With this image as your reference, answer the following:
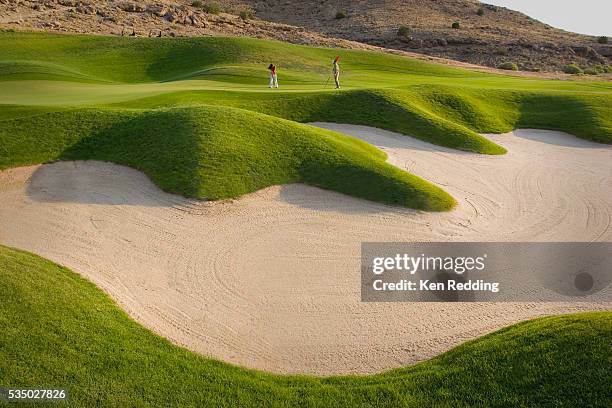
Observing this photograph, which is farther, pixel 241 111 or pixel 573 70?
pixel 573 70

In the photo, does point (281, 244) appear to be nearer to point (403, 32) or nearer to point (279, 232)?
point (279, 232)

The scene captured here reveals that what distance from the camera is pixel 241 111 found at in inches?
876

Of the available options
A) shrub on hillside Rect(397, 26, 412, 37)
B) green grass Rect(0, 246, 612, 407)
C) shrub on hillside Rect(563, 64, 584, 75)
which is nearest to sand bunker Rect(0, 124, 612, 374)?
green grass Rect(0, 246, 612, 407)

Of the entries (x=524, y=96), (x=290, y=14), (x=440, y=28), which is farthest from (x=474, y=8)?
(x=524, y=96)

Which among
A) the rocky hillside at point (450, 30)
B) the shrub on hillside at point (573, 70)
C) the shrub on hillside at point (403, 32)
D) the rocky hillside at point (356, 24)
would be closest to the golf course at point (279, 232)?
the rocky hillside at point (356, 24)

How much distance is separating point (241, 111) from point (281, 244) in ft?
29.3

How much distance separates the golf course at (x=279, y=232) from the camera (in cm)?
924

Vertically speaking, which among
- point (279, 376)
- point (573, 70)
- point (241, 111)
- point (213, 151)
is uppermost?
point (573, 70)

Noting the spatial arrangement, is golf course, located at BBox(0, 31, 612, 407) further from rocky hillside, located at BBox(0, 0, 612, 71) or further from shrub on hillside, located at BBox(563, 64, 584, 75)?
shrub on hillside, located at BBox(563, 64, 584, 75)

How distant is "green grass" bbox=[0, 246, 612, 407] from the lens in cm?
851

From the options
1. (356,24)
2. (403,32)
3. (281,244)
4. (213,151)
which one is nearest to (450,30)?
(403,32)

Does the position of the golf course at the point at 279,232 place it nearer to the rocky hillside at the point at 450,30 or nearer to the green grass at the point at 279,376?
the green grass at the point at 279,376

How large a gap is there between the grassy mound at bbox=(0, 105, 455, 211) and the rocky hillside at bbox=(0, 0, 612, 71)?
34.3 m

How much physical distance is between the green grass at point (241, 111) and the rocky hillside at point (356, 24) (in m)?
9.09
